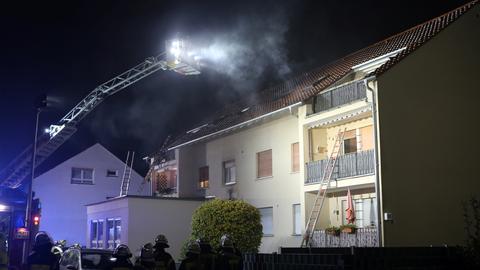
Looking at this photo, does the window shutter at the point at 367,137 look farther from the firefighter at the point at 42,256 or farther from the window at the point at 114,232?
the firefighter at the point at 42,256

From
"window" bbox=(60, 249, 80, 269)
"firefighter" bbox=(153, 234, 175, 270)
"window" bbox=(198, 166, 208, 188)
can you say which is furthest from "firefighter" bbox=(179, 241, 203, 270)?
"window" bbox=(198, 166, 208, 188)

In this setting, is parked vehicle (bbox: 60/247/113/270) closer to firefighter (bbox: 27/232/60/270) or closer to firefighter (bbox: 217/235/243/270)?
firefighter (bbox: 27/232/60/270)

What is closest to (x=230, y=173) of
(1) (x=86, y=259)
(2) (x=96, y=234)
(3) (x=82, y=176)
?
(2) (x=96, y=234)

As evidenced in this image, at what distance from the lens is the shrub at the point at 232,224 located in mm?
21984

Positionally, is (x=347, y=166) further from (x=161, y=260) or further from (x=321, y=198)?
(x=161, y=260)

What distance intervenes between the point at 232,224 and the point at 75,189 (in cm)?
2002

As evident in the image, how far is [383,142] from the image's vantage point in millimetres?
18844

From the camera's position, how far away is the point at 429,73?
66.6ft

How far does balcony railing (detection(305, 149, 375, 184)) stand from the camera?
19.6m

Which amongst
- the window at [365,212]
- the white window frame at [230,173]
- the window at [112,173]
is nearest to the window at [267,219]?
the white window frame at [230,173]

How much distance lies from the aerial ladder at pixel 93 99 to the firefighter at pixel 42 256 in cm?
1210

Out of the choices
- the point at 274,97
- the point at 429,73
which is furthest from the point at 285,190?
the point at 429,73

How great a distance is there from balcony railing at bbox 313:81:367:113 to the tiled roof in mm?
414

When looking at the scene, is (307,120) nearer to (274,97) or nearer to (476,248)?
(274,97)
